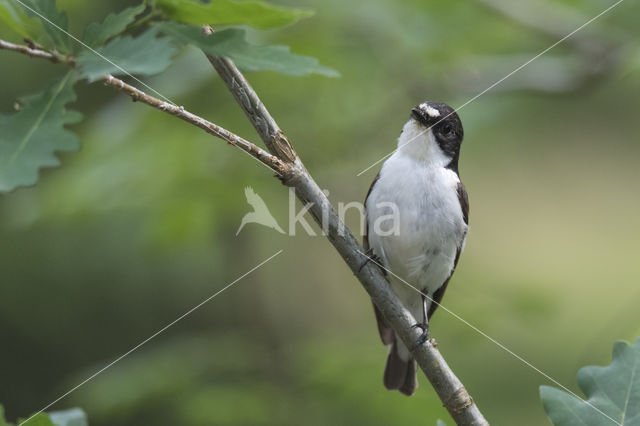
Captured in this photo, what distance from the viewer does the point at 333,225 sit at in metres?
2.07

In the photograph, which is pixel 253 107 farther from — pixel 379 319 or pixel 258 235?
pixel 258 235

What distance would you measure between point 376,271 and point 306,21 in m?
2.17

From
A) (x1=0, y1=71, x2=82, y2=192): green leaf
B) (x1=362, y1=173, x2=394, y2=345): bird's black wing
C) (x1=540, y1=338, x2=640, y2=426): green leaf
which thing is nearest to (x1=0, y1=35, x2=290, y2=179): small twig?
(x1=0, y1=71, x2=82, y2=192): green leaf

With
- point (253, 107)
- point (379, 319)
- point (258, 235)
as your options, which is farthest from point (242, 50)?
point (258, 235)

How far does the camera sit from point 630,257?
269 inches

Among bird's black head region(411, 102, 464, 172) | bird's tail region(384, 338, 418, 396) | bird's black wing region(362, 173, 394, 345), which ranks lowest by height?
bird's tail region(384, 338, 418, 396)

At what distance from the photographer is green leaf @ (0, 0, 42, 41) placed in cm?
159

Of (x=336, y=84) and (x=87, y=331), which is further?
(x=87, y=331)

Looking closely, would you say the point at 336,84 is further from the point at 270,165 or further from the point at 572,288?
the point at 572,288

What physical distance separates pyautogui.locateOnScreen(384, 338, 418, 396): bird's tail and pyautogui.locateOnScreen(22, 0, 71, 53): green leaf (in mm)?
2753

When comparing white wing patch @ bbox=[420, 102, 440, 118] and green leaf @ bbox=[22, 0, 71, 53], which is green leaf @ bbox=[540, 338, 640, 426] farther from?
white wing patch @ bbox=[420, 102, 440, 118]

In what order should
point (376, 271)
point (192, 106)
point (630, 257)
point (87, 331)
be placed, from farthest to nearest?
point (630, 257)
point (87, 331)
point (192, 106)
point (376, 271)

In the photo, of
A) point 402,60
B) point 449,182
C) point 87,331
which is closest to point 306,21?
point 402,60

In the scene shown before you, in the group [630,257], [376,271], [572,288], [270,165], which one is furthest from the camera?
[630,257]
